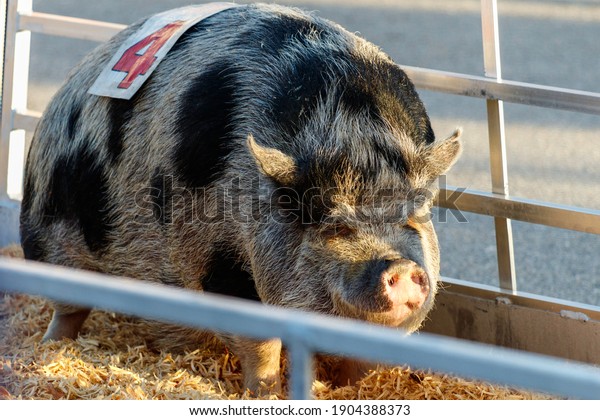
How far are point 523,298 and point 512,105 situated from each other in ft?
21.6

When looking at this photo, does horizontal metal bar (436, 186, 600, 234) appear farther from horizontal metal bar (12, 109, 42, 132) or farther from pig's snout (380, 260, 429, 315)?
horizontal metal bar (12, 109, 42, 132)

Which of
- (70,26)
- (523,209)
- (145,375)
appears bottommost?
(145,375)

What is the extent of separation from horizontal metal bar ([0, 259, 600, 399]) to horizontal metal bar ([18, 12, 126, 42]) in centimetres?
421

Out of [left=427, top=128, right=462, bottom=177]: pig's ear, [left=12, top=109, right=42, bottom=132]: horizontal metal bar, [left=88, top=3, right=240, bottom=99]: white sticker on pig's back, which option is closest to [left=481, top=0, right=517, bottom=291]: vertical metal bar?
[left=427, top=128, right=462, bottom=177]: pig's ear

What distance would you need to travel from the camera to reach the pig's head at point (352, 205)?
4.18 metres

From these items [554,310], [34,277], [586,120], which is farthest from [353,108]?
[586,120]

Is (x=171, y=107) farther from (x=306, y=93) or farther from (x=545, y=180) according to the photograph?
(x=545, y=180)

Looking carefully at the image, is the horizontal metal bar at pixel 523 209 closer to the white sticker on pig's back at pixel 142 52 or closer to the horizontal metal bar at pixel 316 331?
the white sticker on pig's back at pixel 142 52

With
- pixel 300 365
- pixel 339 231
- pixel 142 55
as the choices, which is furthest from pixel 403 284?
pixel 142 55

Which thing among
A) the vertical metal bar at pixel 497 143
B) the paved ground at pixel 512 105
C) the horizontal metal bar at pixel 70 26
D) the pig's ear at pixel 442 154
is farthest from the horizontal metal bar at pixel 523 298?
the horizontal metal bar at pixel 70 26

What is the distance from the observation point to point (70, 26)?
20.8ft

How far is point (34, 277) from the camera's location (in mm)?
2139

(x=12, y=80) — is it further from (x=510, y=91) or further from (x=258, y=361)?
(x=510, y=91)
